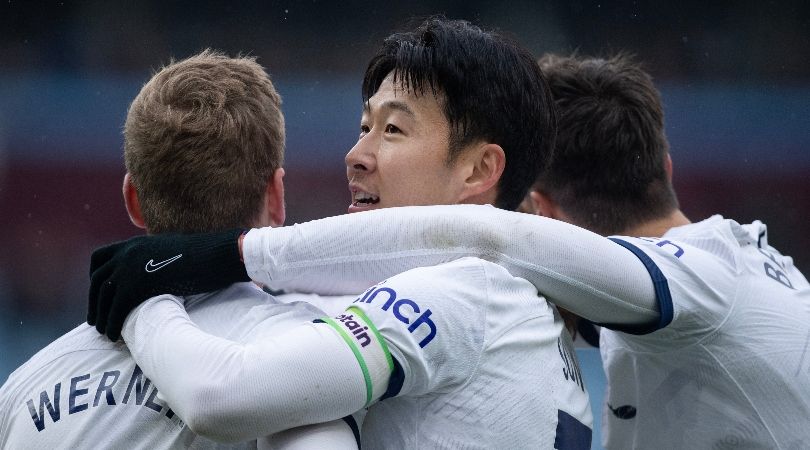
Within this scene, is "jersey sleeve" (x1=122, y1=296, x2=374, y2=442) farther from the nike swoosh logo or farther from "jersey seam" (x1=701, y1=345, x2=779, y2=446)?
"jersey seam" (x1=701, y1=345, x2=779, y2=446)

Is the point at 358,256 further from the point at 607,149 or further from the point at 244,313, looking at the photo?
the point at 607,149

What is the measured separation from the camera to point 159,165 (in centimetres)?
191

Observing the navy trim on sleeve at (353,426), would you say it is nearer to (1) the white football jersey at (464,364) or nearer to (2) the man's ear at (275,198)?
(1) the white football jersey at (464,364)

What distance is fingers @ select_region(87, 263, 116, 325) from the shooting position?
178 cm

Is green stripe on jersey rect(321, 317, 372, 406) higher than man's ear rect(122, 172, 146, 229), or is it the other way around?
man's ear rect(122, 172, 146, 229)

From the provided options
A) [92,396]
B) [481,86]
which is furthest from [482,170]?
[92,396]

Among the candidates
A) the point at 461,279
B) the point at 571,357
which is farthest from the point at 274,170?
the point at 571,357

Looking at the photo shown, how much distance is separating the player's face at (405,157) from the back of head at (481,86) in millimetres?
27

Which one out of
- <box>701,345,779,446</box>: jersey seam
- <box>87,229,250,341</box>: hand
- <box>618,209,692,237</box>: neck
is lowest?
<box>701,345,779,446</box>: jersey seam

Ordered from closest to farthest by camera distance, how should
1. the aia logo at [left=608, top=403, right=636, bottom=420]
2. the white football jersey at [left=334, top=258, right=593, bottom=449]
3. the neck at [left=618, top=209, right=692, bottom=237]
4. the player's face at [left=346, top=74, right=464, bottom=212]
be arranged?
1. the white football jersey at [left=334, top=258, right=593, bottom=449]
2. the player's face at [left=346, top=74, right=464, bottom=212]
3. the aia logo at [left=608, top=403, right=636, bottom=420]
4. the neck at [left=618, top=209, right=692, bottom=237]

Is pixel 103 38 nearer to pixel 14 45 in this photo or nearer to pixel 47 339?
pixel 14 45

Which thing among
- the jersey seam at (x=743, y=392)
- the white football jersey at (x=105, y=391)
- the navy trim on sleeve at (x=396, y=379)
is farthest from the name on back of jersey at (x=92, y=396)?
the jersey seam at (x=743, y=392)

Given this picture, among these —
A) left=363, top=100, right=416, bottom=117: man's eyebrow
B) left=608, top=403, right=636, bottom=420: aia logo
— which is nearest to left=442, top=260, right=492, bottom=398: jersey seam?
left=363, top=100, right=416, bottom=117: man's eyebrow

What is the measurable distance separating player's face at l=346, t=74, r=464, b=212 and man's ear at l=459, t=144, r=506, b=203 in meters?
0.03
